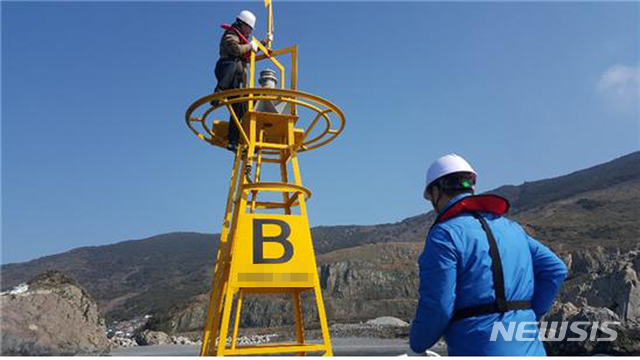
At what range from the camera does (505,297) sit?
2.60 m

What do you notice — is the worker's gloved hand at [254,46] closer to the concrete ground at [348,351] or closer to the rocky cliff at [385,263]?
the concrete ground at [348,351]

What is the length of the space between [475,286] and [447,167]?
2.57 ft

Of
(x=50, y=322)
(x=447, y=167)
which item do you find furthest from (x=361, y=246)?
(x=447, y=167)

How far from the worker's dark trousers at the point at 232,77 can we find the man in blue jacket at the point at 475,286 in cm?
585

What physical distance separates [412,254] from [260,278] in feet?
181

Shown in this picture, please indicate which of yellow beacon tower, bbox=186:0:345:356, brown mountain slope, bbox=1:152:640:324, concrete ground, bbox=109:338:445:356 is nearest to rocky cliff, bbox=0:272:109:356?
concrete ground, bbox=109:338:445:356

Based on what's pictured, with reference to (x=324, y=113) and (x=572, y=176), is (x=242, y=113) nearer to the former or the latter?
(x=324, y=113)

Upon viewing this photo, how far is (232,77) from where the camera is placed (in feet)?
26.4

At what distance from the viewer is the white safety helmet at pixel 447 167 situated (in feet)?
9.81

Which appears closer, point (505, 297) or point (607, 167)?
point (505, 297)

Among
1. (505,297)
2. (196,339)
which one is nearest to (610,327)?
(505,297)

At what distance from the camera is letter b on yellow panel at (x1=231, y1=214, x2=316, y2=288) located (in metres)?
6.53

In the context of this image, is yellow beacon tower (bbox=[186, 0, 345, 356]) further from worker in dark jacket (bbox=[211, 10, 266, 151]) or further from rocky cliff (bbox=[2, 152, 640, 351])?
rocky cliff (bbox=[2, 152, 640, 351])

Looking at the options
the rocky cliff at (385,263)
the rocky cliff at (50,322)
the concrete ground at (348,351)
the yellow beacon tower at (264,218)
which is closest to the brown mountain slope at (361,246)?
the rocky cliff at (385,263)
